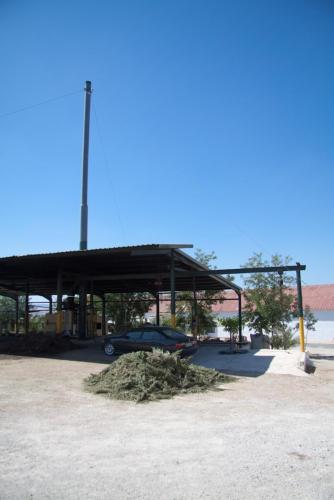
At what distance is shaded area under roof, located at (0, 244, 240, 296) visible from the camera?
A: 58.9ft

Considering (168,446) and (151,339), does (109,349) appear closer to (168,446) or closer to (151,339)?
(151,339)

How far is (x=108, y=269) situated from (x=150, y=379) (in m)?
13.4

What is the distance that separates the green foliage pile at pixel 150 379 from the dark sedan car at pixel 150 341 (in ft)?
10.0

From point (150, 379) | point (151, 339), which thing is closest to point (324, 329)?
point (151, 339)

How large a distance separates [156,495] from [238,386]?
7.61 metres

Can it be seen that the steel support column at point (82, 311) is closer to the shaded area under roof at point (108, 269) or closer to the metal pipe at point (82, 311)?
the metal pipe at point (82, 311)

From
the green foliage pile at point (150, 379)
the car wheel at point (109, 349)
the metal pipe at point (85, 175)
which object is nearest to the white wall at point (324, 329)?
the metal pipe at point (85, 175)

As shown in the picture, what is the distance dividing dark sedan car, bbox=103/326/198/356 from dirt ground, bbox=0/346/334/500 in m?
4.80

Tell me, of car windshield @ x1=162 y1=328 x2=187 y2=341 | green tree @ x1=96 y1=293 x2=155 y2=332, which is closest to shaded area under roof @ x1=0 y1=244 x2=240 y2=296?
car windshield @ x1=162 y1=328 x2=187 y2=341

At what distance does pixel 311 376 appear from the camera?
13859mm

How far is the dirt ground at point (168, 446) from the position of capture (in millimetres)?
4555

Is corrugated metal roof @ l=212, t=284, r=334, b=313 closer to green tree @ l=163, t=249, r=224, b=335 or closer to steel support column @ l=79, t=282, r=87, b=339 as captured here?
green tree @ l=163, t=249, r=224, b=335

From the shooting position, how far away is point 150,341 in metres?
16.0

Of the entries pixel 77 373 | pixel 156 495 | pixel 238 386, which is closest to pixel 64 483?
pixel 156 495
